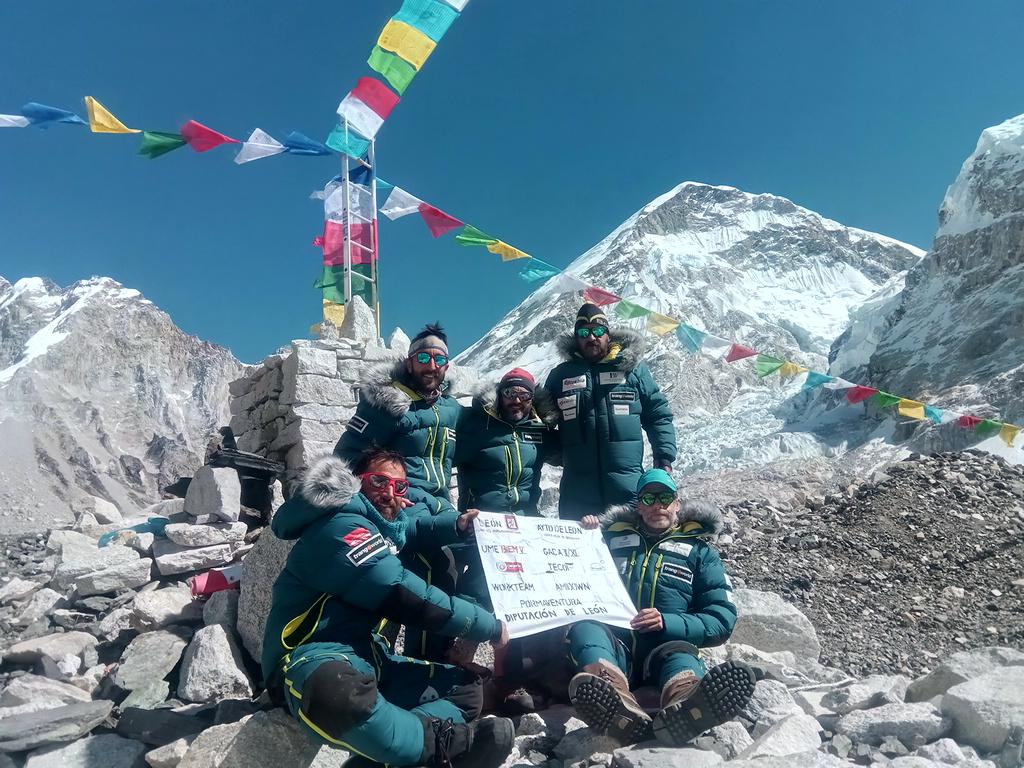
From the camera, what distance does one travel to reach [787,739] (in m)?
2.83

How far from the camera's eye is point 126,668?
161 inches

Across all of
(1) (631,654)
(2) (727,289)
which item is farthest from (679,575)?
(2) (727,289)

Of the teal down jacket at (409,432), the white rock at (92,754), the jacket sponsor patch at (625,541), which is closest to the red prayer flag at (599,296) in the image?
the teal down jacket at (409,432)

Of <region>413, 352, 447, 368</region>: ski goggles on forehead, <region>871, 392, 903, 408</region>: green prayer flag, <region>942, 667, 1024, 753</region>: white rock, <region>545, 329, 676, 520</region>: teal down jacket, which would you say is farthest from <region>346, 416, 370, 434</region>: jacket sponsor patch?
<region>871, 392, 903, 408</region>: green prayer flag

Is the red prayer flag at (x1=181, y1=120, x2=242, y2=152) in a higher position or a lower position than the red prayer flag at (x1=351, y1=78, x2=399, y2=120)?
lower

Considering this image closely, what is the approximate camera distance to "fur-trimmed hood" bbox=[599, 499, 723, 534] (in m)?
3.84

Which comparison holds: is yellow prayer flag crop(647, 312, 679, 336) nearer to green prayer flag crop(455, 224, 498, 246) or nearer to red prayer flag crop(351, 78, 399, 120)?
green prayer flag crop(455, 224, 498, 246)

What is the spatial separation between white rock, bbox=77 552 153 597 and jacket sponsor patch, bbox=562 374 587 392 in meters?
3.58

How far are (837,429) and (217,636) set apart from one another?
54783 mm

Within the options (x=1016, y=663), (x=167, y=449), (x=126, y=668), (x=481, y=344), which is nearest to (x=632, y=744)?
(x=1016, y=663)

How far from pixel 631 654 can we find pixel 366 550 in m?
1.45

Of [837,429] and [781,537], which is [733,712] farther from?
[837,429]

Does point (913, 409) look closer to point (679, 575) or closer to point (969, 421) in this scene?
point (969, 421)

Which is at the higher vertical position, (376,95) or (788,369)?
(376,95)
